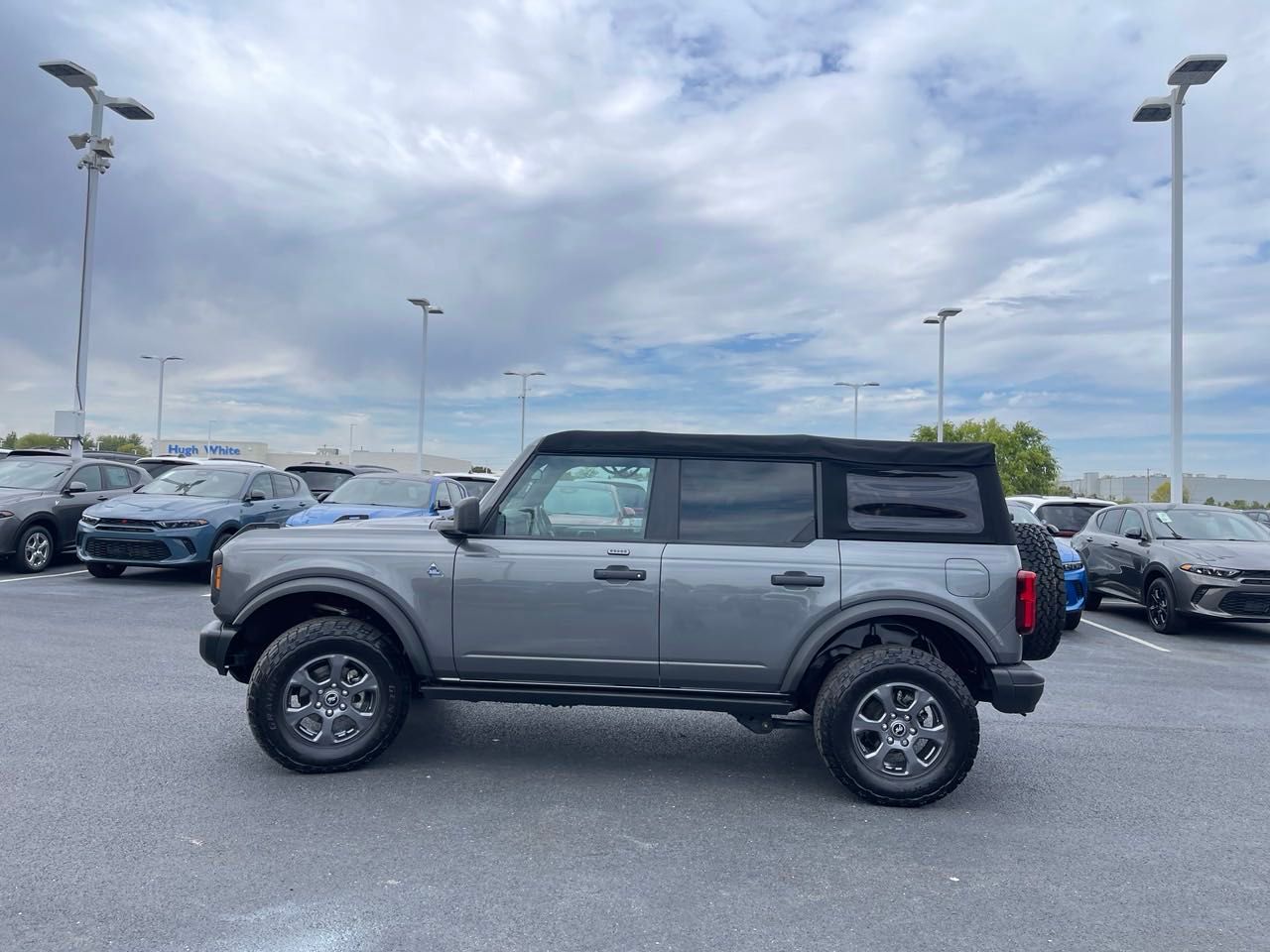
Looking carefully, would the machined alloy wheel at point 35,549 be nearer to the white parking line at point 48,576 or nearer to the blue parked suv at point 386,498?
the white parking line at point 48,576

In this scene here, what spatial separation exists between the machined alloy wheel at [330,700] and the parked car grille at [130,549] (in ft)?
28.1

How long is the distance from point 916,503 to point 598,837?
7.69 ft

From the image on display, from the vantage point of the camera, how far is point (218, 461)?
1582cm

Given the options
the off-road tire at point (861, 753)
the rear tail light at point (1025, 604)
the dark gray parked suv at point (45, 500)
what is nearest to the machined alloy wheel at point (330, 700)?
the off-road tire at point (861, 753)

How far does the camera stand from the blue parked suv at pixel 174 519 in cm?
1226

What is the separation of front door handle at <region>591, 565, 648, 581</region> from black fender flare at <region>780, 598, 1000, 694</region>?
88 centimetres

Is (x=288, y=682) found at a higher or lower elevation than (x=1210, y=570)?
lower

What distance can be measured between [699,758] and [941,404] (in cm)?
3160

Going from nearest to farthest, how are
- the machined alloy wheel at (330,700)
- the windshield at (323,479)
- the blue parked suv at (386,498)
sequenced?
Result: the machined alloy wheel at (330,700), the blue parked suv at (386,498), the windshield at (323,479)

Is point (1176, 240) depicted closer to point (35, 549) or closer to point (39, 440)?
point (35, 549)

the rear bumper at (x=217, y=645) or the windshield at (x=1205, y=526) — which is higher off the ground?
the windshield at (x=1205, y=526)

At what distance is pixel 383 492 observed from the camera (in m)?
13.8

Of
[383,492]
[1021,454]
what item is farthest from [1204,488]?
[383,492]

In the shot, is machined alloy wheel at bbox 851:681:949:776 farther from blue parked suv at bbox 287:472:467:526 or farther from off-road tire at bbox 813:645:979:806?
blue parked suv at bbox 287:472:467:526
